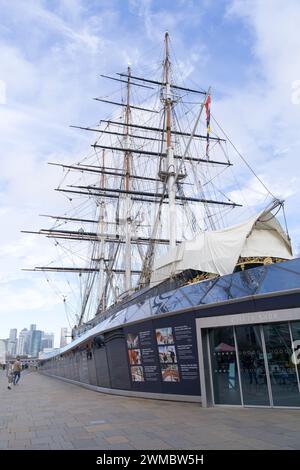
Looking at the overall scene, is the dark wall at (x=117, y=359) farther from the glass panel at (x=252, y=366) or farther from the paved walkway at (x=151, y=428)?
the glass panel at (x=252, y=366)

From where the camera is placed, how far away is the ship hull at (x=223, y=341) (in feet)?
31.4

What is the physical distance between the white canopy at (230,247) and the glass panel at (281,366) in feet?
10.9

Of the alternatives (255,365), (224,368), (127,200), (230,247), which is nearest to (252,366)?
(255,365)

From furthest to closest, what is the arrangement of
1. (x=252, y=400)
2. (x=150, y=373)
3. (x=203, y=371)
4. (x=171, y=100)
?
(x=171, y=100)
(x=150, y=373)
(x=203, y=371)
(x=252, y=400)


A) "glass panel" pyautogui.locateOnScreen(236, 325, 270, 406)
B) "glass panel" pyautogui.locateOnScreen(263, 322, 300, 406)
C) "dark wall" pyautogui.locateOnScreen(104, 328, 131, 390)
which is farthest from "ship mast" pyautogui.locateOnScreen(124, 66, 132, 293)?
"glass panel" pyautogui.locateOnScreen(263, 322, 300, 406)

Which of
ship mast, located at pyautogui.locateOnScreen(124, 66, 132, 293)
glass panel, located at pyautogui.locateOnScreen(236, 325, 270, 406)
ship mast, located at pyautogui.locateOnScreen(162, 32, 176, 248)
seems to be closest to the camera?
glass panel, located at pyautogui.locateOnScreen(236, 325, 270, 406)

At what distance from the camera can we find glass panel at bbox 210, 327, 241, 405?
10.5 metres

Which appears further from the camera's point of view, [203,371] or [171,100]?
[171,100]

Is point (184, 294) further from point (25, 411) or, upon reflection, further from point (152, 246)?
point (152, 246)

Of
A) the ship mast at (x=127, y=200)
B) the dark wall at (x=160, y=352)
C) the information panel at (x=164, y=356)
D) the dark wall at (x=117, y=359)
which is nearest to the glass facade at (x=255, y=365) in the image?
the dark wall at (x=160, y=352)

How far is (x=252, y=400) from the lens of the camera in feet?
33.0

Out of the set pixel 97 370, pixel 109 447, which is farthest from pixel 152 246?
pixel 109 447

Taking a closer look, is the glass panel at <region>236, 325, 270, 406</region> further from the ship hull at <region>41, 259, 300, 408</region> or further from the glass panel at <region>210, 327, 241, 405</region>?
the glass panel at <region>210, 327, 241, 405</region>
